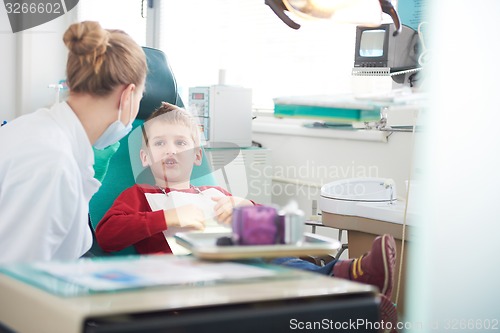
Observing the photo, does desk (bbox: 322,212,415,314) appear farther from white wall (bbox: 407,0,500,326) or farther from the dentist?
the dentist

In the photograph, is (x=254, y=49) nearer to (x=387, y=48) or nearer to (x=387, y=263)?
(x=387, y=48)

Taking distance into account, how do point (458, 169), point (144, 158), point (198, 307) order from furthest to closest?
point (144, 158) < point (458, 169) < point (198, 307)

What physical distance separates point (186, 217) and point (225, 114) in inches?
66.4

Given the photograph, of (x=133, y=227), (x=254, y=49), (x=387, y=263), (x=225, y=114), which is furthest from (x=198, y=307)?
(x=254, y=49)

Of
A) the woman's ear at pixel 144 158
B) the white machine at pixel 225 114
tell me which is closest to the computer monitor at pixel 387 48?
the woman's ear at pixel 144 158

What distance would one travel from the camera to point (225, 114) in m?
3.54

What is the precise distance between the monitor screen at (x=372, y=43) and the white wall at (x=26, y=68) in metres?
3.02

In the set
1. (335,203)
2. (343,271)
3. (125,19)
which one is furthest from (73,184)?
(125,19)

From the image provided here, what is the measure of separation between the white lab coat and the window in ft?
6.12

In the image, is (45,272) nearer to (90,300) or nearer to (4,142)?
(90,300)

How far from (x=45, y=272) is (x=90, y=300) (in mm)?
177

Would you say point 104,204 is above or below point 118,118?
below

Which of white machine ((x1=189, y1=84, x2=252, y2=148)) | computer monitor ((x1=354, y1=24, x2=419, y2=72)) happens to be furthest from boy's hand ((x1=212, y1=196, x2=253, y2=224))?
white machine ((x1=189, y1=84, x2=252, y2=148))

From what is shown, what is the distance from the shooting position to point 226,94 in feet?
11.6
